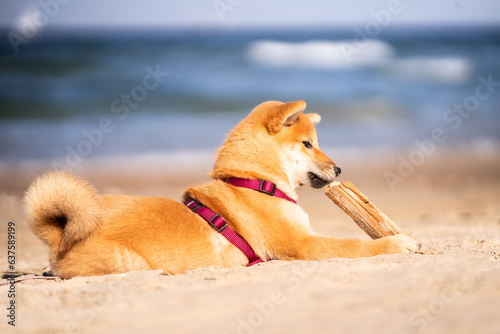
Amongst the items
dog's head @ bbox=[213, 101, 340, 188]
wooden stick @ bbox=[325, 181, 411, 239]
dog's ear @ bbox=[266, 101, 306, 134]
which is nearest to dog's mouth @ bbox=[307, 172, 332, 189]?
dog's head @ bbox=[213, 101, 340, 188]

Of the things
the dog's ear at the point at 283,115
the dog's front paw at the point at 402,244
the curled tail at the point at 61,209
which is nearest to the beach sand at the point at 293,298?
the dog's front paw at the point at 402,244

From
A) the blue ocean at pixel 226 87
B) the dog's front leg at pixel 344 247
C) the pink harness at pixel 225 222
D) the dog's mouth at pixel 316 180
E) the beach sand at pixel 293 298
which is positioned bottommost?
the beach sand at pixel 293 298

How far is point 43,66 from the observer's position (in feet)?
64.5

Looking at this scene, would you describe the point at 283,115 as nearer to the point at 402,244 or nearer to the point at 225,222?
the point at 225,222

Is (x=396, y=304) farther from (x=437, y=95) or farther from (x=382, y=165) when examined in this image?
(x=437, y=95)

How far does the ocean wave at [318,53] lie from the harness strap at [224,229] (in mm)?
15842

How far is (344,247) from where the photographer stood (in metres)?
4.44

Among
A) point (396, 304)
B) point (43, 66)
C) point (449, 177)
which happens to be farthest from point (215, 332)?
point (43, 66)

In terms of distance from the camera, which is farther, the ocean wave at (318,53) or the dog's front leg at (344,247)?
the ocean wave at (318,53)

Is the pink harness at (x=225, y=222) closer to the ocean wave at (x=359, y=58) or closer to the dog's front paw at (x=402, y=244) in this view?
the dog's front paw at (x=402, y=244)

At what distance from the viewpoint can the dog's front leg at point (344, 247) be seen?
4395 mm

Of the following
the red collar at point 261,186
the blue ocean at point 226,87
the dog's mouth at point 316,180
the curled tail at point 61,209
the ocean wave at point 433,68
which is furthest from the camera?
the ocean wave at point 433,68

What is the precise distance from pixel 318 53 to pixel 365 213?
1720cm

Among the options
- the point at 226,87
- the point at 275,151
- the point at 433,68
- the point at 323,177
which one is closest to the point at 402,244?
the point at 323,177
